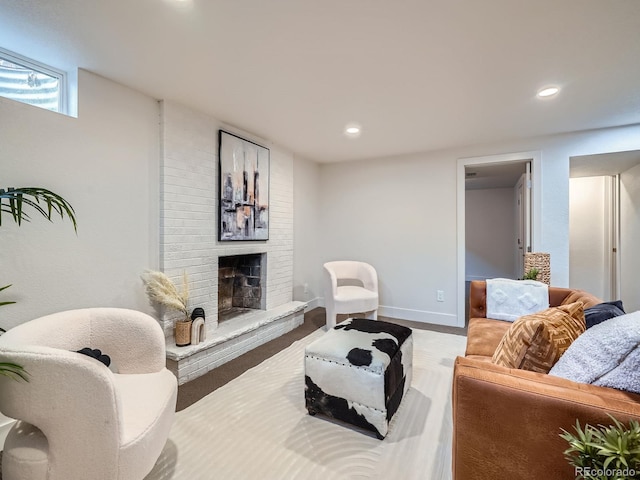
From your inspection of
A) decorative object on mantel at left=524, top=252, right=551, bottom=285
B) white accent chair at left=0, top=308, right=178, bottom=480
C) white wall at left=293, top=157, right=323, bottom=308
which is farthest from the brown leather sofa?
white wall at left=293, top=157, right=323, bottom=308

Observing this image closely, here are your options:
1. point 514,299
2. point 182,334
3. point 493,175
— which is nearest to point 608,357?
point 514,299

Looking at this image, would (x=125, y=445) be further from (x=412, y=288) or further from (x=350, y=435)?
(x=412, y=288)

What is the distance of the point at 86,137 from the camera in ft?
6.17

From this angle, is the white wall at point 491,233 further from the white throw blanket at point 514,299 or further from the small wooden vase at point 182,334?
the small wooden vase at point 182,334

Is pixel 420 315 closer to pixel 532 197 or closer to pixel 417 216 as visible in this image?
pixel 417 216

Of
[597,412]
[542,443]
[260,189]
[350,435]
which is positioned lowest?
[350,435]

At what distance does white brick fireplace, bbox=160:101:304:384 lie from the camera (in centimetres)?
230

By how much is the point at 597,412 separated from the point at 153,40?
247 centimetres

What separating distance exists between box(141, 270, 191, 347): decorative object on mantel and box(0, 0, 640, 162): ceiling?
143cm

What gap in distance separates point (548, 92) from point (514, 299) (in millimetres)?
1607

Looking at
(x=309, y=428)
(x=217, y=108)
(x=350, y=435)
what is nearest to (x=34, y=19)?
(x=217, y=108)

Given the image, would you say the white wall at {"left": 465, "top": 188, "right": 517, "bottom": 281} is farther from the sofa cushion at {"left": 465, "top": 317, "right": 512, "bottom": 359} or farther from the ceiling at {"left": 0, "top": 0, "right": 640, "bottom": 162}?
the sofa cushion at {"left": 465, "top": 317, "right": 512, "bottom": 359}

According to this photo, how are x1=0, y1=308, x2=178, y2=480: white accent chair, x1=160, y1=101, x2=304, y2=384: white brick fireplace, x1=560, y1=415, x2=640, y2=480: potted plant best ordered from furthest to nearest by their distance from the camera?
x1=160, y1=101, x2=304, y2=384: white brick fireplace, x1=0, y1=308, x2=178, y2=480: white accent chair, x1=560, y1=415, x2=640, y2=480: potted plant

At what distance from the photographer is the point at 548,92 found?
2121mm
